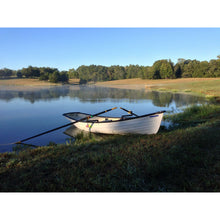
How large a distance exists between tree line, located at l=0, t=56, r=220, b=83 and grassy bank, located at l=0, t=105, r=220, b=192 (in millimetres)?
92103

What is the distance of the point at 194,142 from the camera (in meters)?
6.09

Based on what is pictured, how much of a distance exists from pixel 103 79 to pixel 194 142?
14955 centimetres

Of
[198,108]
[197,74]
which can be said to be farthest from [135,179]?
[197,74]

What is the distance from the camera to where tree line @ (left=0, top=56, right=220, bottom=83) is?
8550 centimetres

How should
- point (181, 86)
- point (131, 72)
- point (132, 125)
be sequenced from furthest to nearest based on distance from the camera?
point (131, 72), point (181, 86), point (132, 125)

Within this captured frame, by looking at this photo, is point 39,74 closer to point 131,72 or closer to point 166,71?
point 131,72

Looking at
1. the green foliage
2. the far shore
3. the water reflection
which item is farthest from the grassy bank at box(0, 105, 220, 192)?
the green foliage

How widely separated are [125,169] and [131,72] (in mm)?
140924

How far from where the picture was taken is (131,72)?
139 m

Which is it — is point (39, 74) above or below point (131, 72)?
below

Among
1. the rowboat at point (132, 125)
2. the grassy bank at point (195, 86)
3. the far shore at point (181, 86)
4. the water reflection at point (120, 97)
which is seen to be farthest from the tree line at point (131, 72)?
the rowboat at point (132, 125)

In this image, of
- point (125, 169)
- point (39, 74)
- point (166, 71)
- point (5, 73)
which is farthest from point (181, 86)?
point (5, 73)

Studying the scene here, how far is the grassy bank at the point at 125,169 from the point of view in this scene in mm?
3619

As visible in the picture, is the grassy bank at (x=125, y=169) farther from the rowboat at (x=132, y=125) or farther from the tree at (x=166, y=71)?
the tree at (x=166, y=71)
